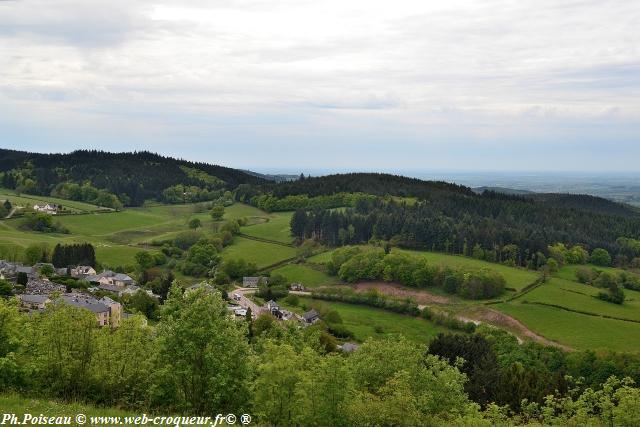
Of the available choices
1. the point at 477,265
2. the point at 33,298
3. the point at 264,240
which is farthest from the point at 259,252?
the point at 33,298

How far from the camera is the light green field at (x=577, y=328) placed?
5878cm

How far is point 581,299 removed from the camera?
2904 inches

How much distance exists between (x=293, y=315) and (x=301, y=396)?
4362 cm

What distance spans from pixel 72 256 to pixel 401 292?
48.4 m

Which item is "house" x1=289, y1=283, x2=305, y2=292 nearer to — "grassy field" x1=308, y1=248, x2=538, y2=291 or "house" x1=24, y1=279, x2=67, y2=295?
"grassy field" x1=308, y1=248, x2=538, y2=291

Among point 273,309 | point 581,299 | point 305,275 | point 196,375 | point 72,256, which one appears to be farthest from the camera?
point 305,275

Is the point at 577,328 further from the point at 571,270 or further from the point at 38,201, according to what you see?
the point at 38,201

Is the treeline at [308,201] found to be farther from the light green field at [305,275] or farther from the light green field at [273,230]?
the light green field at [305,275]

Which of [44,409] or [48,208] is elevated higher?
[44,409]

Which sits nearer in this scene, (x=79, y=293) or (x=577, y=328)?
(x=79, y=293)

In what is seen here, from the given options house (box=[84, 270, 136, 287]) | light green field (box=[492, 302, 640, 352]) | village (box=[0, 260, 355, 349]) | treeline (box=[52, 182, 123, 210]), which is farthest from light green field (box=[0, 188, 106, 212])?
light green field (box=[492, 302, 640, 352])

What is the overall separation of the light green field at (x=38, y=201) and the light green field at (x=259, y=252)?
52661 millimetres

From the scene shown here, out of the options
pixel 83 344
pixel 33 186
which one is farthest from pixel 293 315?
pixel 33 186

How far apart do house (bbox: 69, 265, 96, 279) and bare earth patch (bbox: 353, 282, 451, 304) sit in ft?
124
